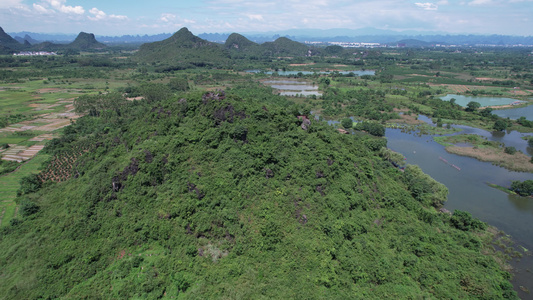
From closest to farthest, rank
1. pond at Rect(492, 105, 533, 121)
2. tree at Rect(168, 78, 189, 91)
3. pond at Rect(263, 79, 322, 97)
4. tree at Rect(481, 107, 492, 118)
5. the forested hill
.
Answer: the forested hill
tree at Rect(481, 107, 492, 118)
pond at Rect(492, 105, 533, 121)
tree at Rect(168, 78, 189, 91)
pond at Rect(263, 79, 322, 97)

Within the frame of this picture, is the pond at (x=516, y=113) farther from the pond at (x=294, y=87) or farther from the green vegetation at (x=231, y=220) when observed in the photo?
the pond at (x=294, y=87)

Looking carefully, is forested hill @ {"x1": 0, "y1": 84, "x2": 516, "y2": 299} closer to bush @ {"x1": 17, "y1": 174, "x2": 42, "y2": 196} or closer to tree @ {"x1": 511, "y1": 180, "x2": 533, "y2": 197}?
bush @ {"x1": 17, "y1": 174, "x2": 42, "y2": 196}

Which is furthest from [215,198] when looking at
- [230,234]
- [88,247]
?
[88,247]

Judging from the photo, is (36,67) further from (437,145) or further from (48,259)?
(437,145)

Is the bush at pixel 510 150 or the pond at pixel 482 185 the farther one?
the bush at pixel 510 150

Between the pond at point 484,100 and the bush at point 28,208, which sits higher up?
the pond at point 484,100

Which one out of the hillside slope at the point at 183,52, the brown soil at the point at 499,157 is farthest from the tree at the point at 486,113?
the hillside slope at the point at 183,52

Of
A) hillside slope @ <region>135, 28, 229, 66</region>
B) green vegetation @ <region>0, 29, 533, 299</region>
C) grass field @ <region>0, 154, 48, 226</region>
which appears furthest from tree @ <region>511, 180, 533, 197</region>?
hillside slope @ <region>135, 28, 229, 66</region>
